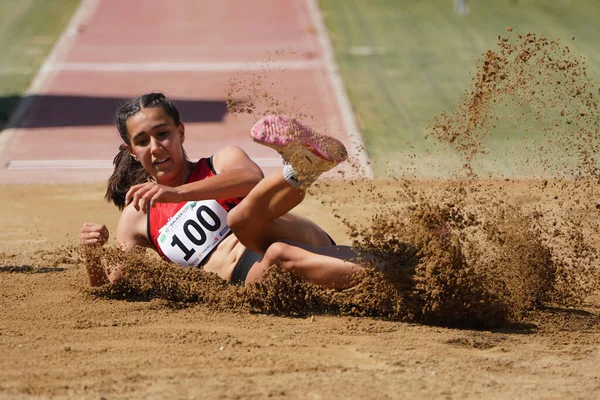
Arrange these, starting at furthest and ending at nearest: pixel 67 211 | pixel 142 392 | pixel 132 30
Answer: pixel 132 30 → pixel 67 211 → pixel 142 392

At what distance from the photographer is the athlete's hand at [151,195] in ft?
12.9

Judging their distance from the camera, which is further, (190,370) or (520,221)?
(520,221)

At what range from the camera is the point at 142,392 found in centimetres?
322

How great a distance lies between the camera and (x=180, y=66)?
1217 centimetres

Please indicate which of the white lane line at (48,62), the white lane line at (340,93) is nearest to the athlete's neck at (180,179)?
the white lane line at (340,93)

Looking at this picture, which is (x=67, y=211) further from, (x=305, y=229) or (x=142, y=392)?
(x=142, y=392)

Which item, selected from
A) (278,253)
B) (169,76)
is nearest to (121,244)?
(278,253)

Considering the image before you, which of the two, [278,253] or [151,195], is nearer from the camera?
[151,195]

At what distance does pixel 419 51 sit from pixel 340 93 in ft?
7.63

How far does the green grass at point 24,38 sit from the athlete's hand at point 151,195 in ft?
21.2

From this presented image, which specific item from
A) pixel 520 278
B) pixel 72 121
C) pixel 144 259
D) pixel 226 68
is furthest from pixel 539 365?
pixel 226 68

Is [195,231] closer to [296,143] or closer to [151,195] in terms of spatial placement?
[151,195]

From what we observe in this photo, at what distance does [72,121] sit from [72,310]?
6015mm

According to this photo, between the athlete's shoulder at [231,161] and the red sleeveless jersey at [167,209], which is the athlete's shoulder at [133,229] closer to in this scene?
the red sleeveless jersey at [167,209]
